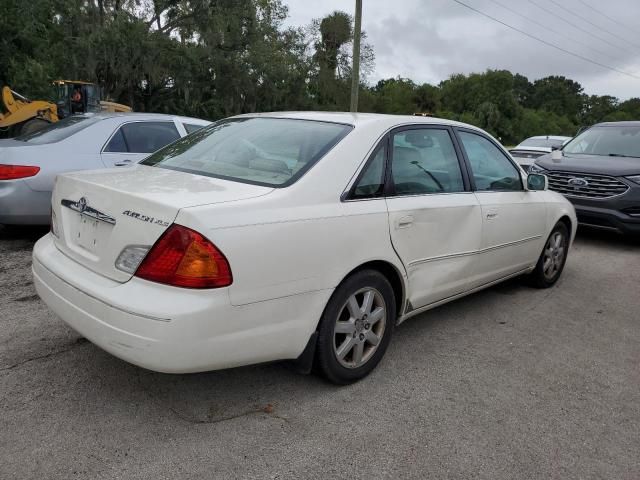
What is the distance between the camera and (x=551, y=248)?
5250mm

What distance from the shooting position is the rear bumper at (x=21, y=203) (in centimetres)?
534

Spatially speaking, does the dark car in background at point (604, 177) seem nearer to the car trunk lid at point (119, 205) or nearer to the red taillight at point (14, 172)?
the car trunk lid at point (119, 205)

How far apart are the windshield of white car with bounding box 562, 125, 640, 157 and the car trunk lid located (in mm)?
7194

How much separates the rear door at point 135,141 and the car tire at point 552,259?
4.21 m

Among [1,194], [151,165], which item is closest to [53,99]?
[1,194]

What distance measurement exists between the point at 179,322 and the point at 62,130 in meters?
4.59

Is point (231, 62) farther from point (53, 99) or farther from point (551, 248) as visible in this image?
point (551, 248)

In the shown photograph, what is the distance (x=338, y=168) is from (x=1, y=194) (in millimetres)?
3964

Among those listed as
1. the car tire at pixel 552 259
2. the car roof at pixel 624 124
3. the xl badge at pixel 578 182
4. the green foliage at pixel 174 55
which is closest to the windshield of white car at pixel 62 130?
the car tire at pixel 552 259

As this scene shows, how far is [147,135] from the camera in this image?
630cm

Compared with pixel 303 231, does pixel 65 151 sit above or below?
above

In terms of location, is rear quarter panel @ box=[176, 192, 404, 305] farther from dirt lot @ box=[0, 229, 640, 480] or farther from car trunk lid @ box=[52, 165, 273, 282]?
dirt lot @ box=[0, 229, 640, 480]

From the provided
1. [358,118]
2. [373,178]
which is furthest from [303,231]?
[358,118]

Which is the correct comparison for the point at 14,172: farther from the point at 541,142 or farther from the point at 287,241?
the point at 541,142
